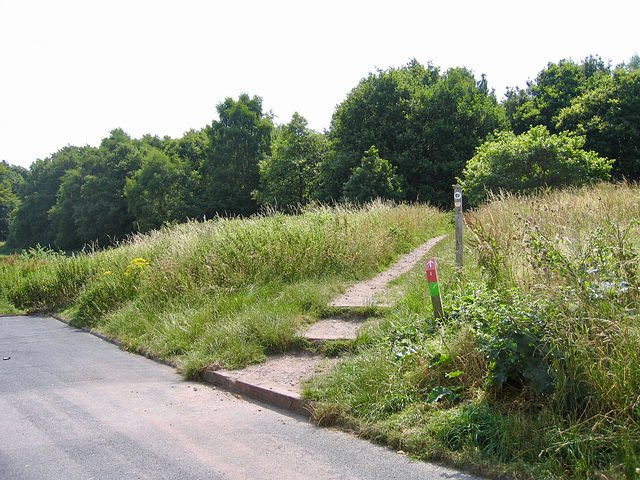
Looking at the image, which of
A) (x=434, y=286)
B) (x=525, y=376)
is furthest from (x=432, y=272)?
(x=525, y=376)

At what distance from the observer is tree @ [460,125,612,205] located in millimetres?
15398

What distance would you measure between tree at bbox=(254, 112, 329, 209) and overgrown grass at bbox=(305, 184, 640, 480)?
30.8m

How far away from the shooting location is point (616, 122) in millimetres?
27141

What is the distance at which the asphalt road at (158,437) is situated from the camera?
12.4 ft

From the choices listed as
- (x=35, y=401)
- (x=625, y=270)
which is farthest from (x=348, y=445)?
(x=35, y=401)

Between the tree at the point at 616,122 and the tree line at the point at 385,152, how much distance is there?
0.06m

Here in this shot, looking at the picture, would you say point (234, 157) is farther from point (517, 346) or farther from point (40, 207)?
point (517, 346)

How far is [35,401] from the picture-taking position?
569cm

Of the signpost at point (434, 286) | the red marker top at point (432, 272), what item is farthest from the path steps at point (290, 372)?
the red marker top at point (432, 272)

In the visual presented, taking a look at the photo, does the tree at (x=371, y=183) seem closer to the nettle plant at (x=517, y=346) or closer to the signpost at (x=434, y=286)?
the signpost at (x=434, y=286)

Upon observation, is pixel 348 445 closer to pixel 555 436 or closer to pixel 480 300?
pixel 555 436

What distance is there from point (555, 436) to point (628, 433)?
1.55 feet

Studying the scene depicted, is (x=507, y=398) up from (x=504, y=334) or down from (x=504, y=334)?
down

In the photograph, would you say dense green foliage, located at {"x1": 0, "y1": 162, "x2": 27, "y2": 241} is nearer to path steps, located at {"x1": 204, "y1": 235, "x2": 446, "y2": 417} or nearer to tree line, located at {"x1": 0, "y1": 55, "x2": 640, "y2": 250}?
tree line, located at {"x1": 0, "y1": 55, "x2": 640, "y2": 250}
